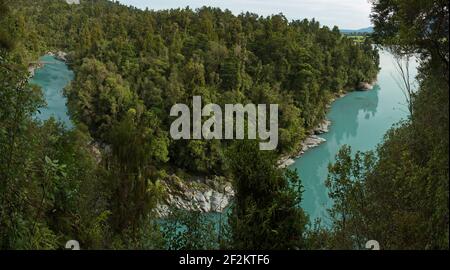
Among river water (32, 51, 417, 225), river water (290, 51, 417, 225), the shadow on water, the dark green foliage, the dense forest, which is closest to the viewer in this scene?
the dense forest

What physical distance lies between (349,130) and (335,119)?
2.35 metres

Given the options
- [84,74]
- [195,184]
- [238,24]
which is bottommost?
[195,184]

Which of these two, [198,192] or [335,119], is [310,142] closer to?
[335,119]

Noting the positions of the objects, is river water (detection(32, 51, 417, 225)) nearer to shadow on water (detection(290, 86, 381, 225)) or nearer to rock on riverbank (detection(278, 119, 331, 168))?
shadow on water (detection(290, 86, 381, 225))

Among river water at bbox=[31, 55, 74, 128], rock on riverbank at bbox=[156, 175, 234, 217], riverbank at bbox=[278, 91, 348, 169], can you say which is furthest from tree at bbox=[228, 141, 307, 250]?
river water at bbox=[31, 55, 74, 128]

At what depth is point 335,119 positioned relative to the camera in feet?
83.6

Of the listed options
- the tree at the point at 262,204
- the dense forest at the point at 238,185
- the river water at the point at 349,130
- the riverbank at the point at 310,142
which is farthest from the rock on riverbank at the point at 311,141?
the tree at the point at 262,204

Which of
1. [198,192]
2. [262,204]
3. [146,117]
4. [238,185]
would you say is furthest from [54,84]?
[262,204]

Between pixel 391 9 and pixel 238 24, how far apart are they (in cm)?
2335

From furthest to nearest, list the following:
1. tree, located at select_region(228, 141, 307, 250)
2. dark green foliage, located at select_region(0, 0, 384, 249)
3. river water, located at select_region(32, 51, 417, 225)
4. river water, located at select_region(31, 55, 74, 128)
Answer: river water, located at select_region(31, 55, 74, 128)
river water, located at select_region(32, 51, 417, 225)
tree, located at select_region(228, 141, 307, 250)
dark green foliage, located at select_region(0, 0, 384, 249)

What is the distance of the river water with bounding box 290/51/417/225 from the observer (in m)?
15.5
